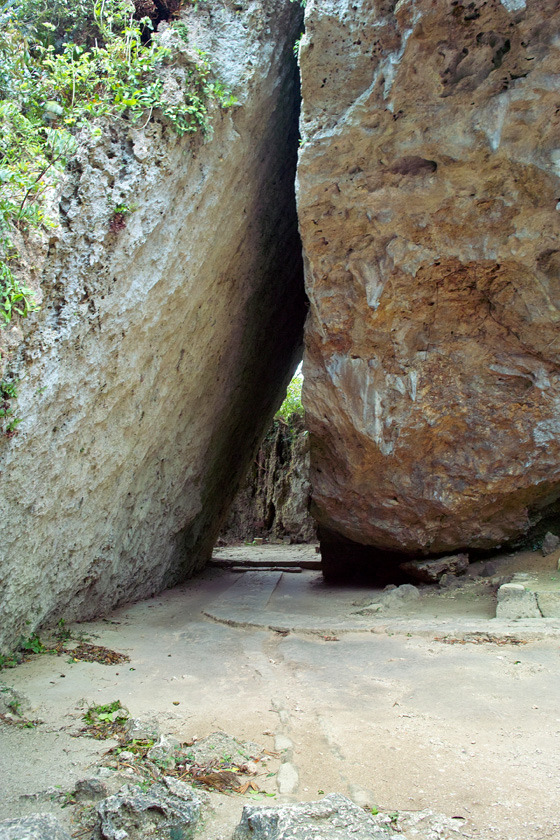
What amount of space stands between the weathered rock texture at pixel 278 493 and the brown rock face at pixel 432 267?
8243 millimetres

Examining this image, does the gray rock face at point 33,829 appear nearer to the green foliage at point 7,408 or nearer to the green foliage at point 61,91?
the green foliage at point 7,408

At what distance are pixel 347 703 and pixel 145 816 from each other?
155 centimetres

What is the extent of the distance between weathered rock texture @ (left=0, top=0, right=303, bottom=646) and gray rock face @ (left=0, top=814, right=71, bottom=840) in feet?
7.45

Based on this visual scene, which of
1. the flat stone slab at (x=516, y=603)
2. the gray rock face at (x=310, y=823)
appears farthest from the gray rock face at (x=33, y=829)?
the flat stone slab at (x=516, y=603)

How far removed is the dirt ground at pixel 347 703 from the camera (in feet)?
7.13

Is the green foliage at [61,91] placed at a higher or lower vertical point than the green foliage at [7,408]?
higher

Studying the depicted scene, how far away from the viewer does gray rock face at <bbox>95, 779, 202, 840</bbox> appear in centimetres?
189

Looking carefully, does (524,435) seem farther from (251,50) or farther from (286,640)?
(251,50)

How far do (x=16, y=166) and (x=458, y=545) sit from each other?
5.99 m

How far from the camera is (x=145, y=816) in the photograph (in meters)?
1.95

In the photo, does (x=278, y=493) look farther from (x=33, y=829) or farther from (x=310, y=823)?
(x=33, y=829)

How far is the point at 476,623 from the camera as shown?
15.0 feet

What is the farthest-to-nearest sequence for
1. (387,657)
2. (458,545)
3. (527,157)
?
(458,545) → (527,157) → (387,657)

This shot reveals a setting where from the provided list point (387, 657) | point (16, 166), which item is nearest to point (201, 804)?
point (387, 657)
